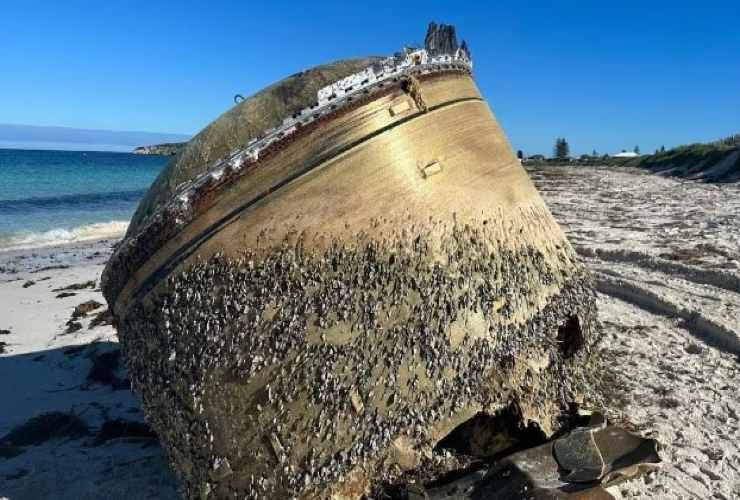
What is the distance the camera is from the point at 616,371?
4566 mm

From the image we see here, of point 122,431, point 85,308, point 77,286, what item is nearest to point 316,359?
point 122,431

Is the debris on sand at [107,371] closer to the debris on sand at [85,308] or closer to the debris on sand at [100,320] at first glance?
the debris on sand at [100,320]

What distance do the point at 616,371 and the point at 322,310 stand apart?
301 cm

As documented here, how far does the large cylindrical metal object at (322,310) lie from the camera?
2.48 metres

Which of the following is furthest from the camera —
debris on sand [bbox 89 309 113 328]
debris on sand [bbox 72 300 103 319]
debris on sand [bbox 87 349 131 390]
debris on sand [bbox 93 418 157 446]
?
debris on sand [bbox 72 300 103 319]

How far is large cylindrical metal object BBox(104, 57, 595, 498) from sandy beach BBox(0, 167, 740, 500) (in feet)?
3.47

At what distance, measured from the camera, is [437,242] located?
265 centimetres

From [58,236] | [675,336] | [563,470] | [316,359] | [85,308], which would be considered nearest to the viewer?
[316,359]

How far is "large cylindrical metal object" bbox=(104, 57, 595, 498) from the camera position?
2.48 m

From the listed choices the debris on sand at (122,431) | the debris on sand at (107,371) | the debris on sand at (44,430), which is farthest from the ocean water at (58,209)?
the debris on sand at (122,431)

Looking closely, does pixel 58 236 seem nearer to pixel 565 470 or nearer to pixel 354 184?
pixel 354 184

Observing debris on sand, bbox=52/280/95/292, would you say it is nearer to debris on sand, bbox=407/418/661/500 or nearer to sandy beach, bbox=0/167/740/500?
sandy beach, bbox=0/167/740/500

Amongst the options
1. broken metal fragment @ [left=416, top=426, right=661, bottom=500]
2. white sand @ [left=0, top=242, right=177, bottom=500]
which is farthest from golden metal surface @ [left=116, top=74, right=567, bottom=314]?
white sand @ [left=0, top=242, right=177, bottom=500]

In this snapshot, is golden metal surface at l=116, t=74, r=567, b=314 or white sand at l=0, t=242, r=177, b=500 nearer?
golden metal surface at l=116, t=74, r=567, b=314
